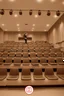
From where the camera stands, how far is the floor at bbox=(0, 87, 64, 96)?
10.2 feet

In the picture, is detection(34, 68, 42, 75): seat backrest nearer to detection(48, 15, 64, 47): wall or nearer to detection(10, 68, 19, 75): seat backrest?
detection(10, 68, 19, 75): seat backrest

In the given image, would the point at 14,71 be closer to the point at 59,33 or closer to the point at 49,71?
the point at 49,71

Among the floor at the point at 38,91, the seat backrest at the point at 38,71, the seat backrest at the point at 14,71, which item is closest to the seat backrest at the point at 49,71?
the seat backrest at the point at 38,71

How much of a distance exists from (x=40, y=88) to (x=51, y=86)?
36 centimetres

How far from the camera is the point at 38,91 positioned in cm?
331

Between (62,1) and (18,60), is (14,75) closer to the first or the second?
(18,60)

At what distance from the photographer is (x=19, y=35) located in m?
18.0

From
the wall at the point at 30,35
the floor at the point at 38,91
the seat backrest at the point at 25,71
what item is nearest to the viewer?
the floor at the point at 38,91

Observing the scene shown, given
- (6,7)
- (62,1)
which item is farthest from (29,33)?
(62,1)

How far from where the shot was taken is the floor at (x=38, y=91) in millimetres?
3110

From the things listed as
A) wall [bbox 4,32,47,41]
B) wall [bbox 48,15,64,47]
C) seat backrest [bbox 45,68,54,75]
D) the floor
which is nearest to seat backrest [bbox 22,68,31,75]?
seat backrest [bbox 45,68,54,75]

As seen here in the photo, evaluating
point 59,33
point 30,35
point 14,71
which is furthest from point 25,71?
point 30,35

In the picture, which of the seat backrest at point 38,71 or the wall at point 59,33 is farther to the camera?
the wall at point 59,33

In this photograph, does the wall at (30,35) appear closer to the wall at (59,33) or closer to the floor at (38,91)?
the wall at (59,33)
